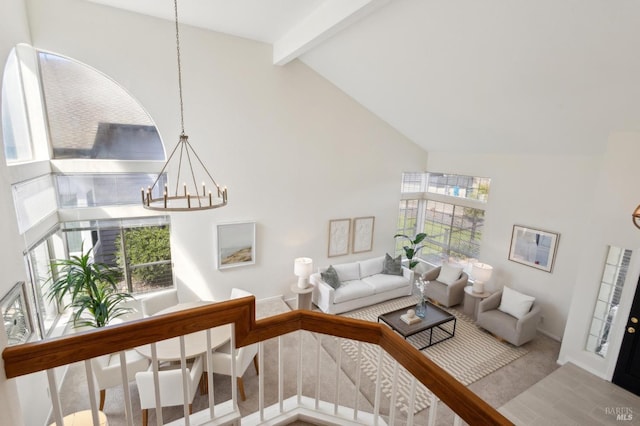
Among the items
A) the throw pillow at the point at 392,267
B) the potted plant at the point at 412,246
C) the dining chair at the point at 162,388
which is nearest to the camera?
the dining chair at the point at 162,388

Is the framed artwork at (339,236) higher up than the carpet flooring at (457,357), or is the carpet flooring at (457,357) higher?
the framed artwork at (339,236)

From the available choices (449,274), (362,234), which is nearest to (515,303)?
(449,274)

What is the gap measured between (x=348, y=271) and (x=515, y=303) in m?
3.03

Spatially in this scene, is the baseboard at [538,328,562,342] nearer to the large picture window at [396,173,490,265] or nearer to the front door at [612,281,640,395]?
the front door at [612,281,640,395]

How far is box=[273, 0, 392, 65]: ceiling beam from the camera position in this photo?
3.36m

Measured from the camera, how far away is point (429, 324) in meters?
5.17

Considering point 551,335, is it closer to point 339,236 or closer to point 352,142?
point 339,236

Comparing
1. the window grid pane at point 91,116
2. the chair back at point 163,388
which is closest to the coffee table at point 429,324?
the chair back at point 163,388

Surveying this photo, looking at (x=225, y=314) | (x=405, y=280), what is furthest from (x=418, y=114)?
(x=225, y=314)

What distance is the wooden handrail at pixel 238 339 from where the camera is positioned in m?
1.24

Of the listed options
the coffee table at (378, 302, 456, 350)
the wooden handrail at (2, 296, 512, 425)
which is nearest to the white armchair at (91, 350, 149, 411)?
the wooden handrail at (2, 296, 512, 425)

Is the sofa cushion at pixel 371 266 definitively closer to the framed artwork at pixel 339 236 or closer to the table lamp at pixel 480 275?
the framed artwork at pixel 339 236

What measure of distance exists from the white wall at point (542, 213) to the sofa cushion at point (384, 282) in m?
1.74

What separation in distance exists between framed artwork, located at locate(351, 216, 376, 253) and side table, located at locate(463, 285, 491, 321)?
87.2 inches
